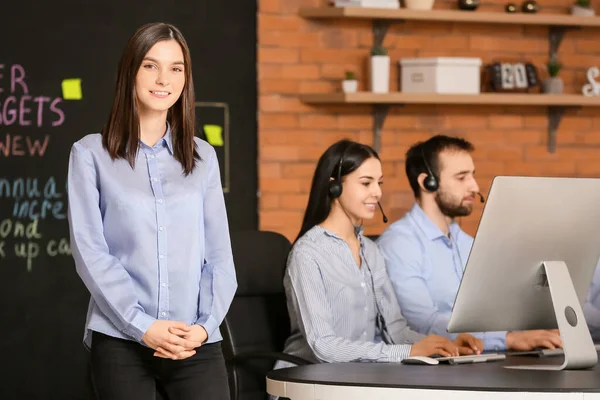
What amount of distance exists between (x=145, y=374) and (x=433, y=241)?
68.3 inches

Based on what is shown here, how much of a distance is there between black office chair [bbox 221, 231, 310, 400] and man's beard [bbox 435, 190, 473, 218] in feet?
2.09

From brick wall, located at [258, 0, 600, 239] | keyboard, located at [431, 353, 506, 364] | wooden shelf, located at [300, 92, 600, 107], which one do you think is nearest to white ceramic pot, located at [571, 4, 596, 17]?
brick wall, located at [258, 0, 600, 239]

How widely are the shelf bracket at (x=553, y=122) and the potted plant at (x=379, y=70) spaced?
992 millimetres

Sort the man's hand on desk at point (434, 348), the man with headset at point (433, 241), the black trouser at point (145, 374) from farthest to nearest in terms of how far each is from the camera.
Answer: the man with headset at point (433, 241) < the man's hand on desk at point (434, 348) < the black trouser at point (145, 374)

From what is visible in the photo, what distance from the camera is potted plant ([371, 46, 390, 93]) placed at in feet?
15.9

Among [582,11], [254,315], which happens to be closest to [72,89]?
[254,315]

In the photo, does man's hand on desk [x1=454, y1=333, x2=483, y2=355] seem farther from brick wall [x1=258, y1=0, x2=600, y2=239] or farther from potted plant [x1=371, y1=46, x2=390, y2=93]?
potted plant [x1=371, y1=46, x2=390, y2=93]

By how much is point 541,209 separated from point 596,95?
9.19 ft

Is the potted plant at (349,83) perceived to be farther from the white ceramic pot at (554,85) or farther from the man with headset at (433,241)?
the white ceramic pot at (554,85)

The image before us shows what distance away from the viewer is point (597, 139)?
5398mm

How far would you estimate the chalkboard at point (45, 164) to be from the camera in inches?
173

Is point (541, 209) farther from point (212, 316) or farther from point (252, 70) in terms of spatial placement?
point (252, 70)

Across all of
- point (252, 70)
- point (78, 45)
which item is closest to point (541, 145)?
point (252, 70)

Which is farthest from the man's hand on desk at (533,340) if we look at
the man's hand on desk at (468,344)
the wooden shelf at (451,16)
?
the wooden shelf at (451,16)
